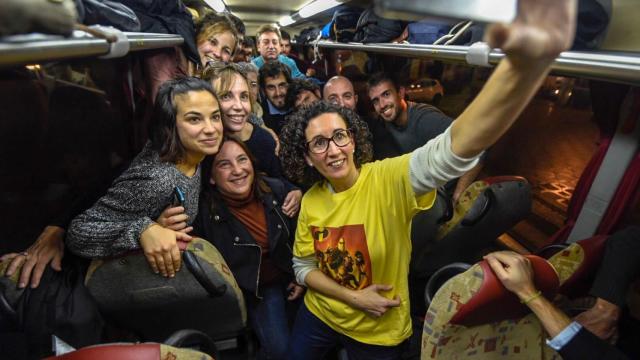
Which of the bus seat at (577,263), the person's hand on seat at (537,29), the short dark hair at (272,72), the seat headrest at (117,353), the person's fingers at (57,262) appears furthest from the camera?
the short dark hair at (272,72)

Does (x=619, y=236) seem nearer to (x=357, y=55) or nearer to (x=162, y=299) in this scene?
(x=162, y=299)

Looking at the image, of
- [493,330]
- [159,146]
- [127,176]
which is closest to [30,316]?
[127,176]

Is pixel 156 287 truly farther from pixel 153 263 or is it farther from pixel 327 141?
pixel 327 141

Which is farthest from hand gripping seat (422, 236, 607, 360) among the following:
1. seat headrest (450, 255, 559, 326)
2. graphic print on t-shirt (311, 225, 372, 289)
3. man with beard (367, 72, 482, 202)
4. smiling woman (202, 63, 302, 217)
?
man with beard (367, 72, 482, 202)

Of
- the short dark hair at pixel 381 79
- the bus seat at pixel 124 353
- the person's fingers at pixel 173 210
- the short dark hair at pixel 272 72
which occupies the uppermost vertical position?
the short dark hair at pixel 272 72

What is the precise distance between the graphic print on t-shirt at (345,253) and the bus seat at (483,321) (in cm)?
43

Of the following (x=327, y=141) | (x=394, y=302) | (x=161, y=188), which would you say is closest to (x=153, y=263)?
(x=161, y=188)

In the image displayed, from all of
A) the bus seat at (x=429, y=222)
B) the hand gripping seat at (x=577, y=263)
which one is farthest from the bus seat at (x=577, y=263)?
the bus seat at (x=429, y=222)

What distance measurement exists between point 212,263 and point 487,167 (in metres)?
4.24

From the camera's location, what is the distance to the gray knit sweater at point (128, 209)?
1192 mm

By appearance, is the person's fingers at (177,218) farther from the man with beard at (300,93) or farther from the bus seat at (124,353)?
the man with beard at (300,93)

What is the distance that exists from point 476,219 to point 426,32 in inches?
44.0

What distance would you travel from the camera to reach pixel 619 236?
3.92 ft

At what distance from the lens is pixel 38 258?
4.00 ft
